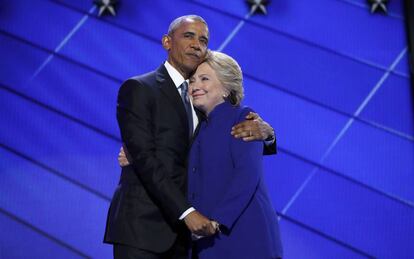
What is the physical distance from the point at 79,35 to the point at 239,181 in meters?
2.63

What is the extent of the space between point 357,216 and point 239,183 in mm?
1822

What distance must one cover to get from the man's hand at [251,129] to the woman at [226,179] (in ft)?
0.06

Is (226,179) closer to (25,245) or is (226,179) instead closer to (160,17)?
(25,245)

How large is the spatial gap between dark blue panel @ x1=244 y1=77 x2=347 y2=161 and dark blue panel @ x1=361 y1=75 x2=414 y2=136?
0.61 ft

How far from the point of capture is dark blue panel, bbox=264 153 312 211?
13.1ft

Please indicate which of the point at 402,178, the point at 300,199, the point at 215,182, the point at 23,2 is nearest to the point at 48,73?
the point at 23,2

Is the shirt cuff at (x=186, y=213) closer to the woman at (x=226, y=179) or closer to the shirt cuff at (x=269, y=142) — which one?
the woman at (x=226, y=179)

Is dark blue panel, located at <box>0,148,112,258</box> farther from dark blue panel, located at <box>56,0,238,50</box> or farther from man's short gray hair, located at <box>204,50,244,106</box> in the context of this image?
man's short gray hair, located at <box>204,50,244,106</box>

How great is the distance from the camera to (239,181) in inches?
88.7

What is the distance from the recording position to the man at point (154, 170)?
7.55 feet

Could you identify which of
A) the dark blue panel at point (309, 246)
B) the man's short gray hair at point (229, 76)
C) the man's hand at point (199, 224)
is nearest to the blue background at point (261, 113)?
the dark blue panel at point (309, 246)

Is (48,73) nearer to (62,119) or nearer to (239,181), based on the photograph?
(62,119)

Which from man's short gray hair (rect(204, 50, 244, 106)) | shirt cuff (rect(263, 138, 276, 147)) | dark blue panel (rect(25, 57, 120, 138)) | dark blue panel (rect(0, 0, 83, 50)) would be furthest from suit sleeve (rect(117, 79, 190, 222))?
dark blue panel (rect(0, 0, 83, 50))

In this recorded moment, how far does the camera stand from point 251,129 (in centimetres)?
233
